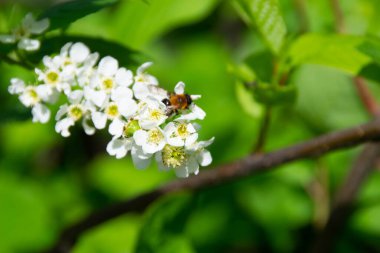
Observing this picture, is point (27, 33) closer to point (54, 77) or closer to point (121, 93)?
point (54, 77)

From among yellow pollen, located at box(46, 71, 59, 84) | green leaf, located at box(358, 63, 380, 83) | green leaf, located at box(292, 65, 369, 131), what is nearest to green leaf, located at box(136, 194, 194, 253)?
yellow pollen, located at box(46, 71, 59, 84)

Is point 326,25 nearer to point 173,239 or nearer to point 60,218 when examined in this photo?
point 173,239

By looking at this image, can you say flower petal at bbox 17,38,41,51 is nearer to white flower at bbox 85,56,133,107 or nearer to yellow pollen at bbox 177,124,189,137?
white flower at bbox 85,56,133,107

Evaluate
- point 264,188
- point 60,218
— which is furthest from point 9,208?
point 264,188

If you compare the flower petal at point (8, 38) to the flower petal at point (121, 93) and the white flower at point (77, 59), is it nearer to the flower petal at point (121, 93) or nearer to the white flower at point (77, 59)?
the white flower at point (77, 59)

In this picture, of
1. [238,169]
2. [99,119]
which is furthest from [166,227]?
[99,119]
